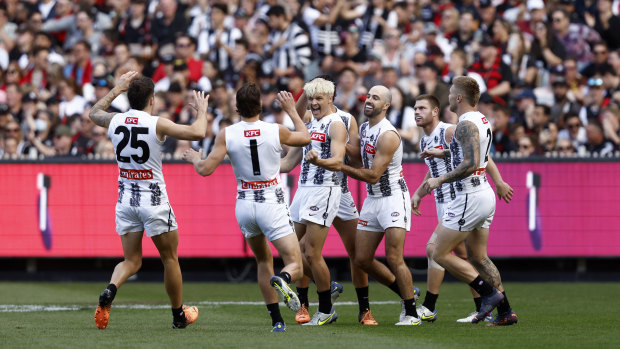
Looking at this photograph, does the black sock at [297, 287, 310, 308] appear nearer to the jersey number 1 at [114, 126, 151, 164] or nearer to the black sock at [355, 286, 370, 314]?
the black sock at [355, 286, 370, 314]

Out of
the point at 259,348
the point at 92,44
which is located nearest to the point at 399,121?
the point at 92,44

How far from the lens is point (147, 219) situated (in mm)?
10086

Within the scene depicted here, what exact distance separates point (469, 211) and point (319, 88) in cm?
197

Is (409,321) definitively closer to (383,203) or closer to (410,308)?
(410,308)

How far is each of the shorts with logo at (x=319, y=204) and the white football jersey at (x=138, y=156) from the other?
5.29ft

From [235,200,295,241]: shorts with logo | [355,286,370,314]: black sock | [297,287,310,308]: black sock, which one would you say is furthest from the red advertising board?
[235,200,295,241]: shorts with logo

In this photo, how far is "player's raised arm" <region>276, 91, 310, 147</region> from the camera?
9938mm

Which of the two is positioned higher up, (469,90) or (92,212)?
(469,90)

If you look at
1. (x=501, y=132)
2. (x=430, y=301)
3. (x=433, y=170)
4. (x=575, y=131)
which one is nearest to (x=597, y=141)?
(x=575, y=131)

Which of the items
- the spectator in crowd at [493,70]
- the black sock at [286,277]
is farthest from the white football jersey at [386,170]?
the spectator in crowd at [493,70]

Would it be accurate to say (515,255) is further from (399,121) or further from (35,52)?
(35,52)

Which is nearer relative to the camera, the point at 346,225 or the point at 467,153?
the point at 467,153

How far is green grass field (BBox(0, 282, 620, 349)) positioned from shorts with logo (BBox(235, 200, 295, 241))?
94 centimetres

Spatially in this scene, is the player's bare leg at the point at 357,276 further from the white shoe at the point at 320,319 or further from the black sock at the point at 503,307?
the black sock at the point at 503,307
